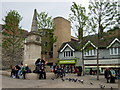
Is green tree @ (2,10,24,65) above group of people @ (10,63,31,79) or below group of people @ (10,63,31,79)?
above

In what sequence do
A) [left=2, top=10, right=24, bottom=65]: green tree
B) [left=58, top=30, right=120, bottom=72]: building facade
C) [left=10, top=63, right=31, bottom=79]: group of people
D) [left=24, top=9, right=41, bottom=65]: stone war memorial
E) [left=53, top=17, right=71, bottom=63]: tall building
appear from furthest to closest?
1. [left=53, top=17, right=71, bottom=63]: tall building
2. [left=58, top=30, right=120, bottom=72]: building facade
3. [left=2, top=10, right=24, bottom=65]: green tree
4. [left=24, top=9, right=41, bottom=65]: stone war memorial
5. [left=10, top=63, right=31, bottom=79]: group of people

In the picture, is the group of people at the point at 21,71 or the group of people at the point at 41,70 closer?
the group of people at the point at 41,70

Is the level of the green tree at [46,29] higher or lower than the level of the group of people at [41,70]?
higher

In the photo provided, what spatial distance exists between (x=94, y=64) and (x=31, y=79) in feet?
78.8

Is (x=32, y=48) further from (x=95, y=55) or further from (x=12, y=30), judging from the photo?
(x=95, y=55)

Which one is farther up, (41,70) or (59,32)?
(59,32)

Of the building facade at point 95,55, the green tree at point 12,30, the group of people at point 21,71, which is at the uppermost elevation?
the green tree at point 12,30

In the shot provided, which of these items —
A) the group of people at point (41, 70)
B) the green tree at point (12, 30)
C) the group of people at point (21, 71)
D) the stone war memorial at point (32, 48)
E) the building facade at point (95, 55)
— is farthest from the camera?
the building facade at point (95, 55)

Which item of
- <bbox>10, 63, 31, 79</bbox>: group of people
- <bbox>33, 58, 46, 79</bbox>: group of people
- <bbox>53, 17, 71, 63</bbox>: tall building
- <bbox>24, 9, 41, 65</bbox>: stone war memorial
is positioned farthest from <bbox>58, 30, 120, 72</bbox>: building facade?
<bbox>10, 63, 31, 79</bbox>: group of people

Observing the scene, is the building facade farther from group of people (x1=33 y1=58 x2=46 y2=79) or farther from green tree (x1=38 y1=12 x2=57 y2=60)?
group of people (x1=33 y1=58 x2=46 y2=79)

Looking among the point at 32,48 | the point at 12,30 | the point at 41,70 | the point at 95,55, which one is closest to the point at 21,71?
the point at 41,70

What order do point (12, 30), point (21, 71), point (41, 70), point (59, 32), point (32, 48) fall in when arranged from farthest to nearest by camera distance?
point (59, 32) < point (12, 30) < point (32, 48) < point (21, 71) < point (41, 70)

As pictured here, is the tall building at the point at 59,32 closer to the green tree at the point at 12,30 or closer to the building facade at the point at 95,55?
the building facade at the point at 95,55

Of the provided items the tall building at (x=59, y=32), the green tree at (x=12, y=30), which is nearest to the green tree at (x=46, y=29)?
the green tree at (x=12, y=30)
